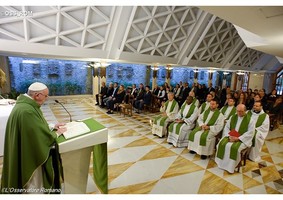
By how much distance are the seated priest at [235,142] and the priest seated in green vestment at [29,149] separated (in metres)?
3.10

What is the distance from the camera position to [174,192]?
3.01 m

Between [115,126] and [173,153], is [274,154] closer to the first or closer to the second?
[173,153]

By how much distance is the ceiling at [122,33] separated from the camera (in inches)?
244

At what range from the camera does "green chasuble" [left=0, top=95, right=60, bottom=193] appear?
1984 mm

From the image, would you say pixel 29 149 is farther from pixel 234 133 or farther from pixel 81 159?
pixel 234 133

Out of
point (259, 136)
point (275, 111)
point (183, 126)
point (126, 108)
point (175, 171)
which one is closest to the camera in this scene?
point (175, 171)

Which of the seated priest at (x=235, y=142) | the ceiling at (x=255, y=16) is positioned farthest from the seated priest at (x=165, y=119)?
the ceiling at (x=255, y=16)

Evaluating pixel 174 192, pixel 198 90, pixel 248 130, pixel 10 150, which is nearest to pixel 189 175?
pixel 174 192

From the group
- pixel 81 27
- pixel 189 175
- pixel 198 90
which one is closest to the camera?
pixel 189 175

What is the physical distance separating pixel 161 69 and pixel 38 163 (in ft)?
51.0

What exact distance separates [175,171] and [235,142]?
1.35 m

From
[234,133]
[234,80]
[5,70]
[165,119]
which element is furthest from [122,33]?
[234,80]

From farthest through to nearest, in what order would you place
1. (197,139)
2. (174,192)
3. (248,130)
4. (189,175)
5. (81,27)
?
(81,27), (197,139), (248,130), (189,175), (174,192)

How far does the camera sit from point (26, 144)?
199 centimetres
